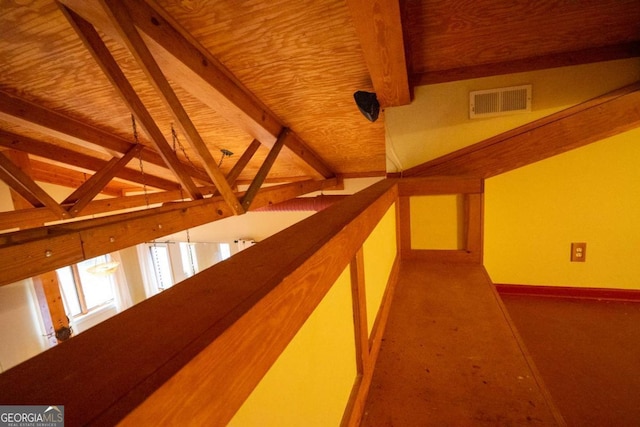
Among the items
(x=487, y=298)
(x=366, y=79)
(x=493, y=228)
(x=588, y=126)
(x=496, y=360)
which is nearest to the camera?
(x=496, y=360)

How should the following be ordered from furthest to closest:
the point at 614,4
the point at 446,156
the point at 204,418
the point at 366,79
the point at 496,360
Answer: the point at 446,156 < the point at 366,79 < the point at 614,4 < the point at 496,360 < the point at 204,418

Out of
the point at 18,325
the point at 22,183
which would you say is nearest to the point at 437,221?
the point at 22,183

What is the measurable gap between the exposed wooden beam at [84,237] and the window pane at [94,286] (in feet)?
12.4

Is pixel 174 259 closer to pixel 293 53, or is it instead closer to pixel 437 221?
pixel 293 53

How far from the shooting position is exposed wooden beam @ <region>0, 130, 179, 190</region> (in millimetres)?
2514

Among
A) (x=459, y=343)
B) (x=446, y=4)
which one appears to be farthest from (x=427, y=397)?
(x=446, y=4)

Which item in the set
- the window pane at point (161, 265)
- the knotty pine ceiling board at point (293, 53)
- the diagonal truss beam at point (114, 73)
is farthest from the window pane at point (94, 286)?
the knotty pine ceiling board at point (293, 53)

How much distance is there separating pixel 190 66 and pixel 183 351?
1679 mm

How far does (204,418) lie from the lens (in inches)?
10.7

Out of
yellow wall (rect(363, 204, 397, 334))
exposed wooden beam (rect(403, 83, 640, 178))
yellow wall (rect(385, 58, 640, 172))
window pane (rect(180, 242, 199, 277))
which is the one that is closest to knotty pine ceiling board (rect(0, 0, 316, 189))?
yellow wall (rect(385, 58, 640, 172))

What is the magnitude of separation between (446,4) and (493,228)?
5.21 feet

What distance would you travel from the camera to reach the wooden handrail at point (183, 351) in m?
0.21

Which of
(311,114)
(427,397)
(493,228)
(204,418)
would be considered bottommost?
(427,397)

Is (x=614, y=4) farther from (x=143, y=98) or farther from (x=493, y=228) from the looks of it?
(x=143, y=98)
